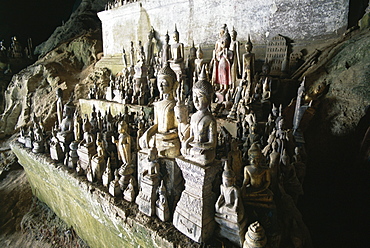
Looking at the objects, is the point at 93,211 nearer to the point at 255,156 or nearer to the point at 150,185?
the point at 150,185

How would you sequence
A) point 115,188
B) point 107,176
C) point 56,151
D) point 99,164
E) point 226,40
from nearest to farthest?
point 115,188 < point 107,176 < point 99,164 < point 56,151 < point 226,40

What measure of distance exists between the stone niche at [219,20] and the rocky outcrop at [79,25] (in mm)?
4419

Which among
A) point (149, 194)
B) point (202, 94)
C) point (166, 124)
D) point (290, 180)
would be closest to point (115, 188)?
point (149, 194)

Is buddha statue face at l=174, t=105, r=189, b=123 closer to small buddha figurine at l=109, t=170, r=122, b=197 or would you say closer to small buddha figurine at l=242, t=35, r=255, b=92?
small buddha figurine at l=109, t=170, r=122, b=197

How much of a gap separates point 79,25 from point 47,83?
25.0 ft

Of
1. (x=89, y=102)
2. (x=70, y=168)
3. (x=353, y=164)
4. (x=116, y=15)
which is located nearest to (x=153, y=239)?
(x=70, y=168)

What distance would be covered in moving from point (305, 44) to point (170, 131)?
25.0ft

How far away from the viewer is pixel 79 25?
59.9ft

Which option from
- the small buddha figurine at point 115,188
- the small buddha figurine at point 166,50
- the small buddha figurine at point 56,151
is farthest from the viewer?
the small buddha figurine at point 166,50

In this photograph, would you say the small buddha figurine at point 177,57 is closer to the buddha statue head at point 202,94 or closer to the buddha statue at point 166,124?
the buddha statue at point 166,124

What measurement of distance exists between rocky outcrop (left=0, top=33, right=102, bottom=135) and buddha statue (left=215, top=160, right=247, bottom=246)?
Answer: 10360mm

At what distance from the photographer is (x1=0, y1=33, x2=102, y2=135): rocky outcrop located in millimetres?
12039

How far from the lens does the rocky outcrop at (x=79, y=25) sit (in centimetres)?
1798

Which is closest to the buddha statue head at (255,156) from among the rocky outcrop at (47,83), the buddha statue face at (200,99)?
the buddha statue face at (200,99)
